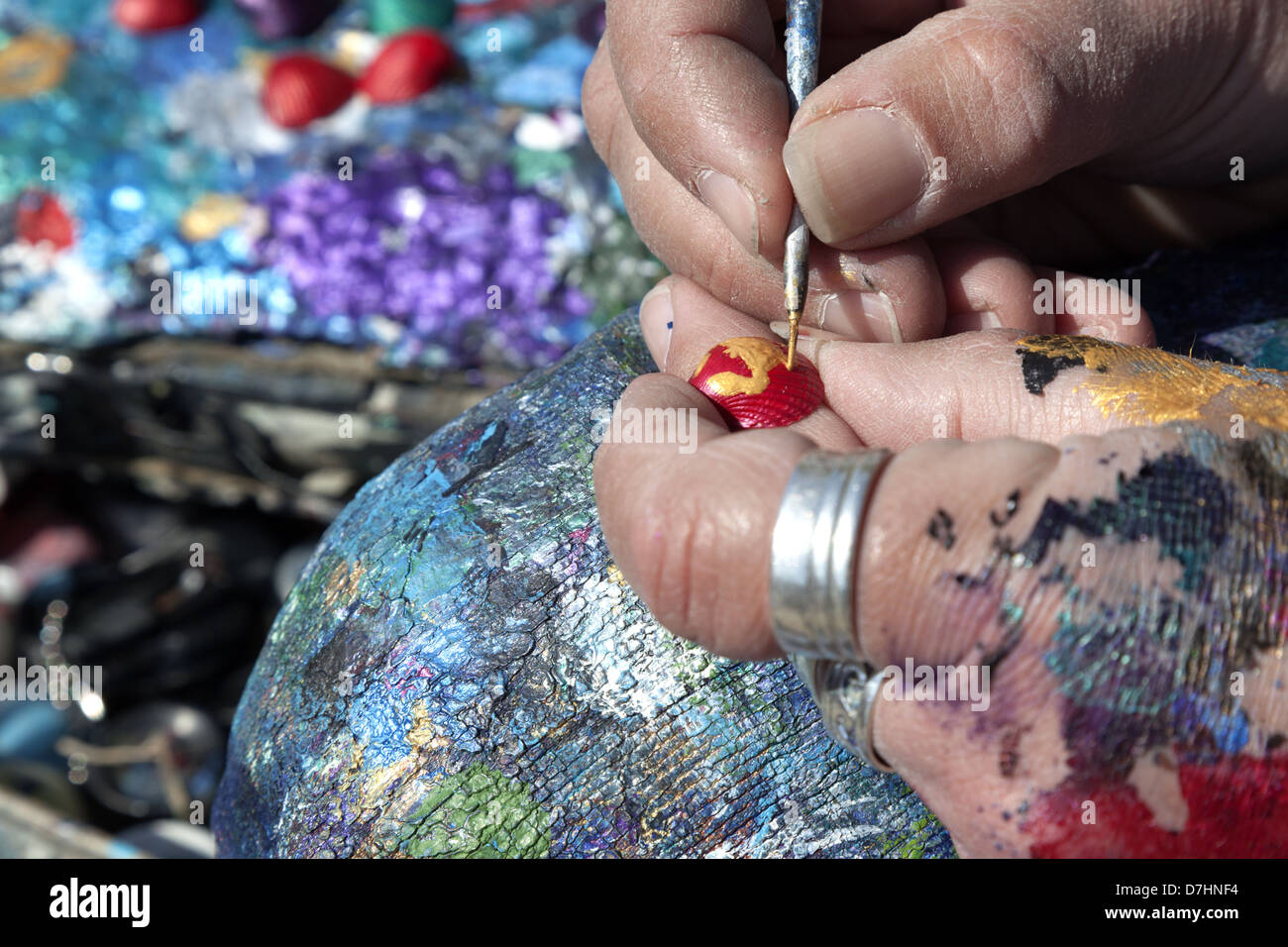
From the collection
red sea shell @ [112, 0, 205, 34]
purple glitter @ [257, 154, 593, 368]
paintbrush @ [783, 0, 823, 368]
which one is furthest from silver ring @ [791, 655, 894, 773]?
red sea shell @ [112, 0, 205, 34]

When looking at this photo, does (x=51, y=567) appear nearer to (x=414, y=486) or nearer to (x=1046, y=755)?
(x=414, y=486)

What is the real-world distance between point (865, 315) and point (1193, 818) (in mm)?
706

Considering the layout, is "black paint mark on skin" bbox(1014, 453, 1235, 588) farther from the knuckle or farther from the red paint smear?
the knuckle

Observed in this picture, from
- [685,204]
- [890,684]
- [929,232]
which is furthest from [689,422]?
[929,232]

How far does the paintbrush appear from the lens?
125 cm

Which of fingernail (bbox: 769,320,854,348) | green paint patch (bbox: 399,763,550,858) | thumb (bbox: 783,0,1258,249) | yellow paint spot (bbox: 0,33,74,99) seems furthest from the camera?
yellow paint spot (bbox: 0,33,74,99)

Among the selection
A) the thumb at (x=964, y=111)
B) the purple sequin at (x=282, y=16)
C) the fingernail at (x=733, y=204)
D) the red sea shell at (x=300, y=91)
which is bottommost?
the fingernail at (x=733, y=204)

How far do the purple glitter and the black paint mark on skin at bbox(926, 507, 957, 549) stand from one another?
1.94 meters

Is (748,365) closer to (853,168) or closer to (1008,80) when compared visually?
(853,168)

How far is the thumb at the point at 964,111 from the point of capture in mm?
1182

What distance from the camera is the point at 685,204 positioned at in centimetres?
144

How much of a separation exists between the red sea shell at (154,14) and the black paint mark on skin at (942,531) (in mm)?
3592

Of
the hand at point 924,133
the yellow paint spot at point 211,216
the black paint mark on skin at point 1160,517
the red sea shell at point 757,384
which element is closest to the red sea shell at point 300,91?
the yellow paint spot at point 211,216

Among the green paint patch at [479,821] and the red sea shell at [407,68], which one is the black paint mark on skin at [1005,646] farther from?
the red sea shell at [407,68]
